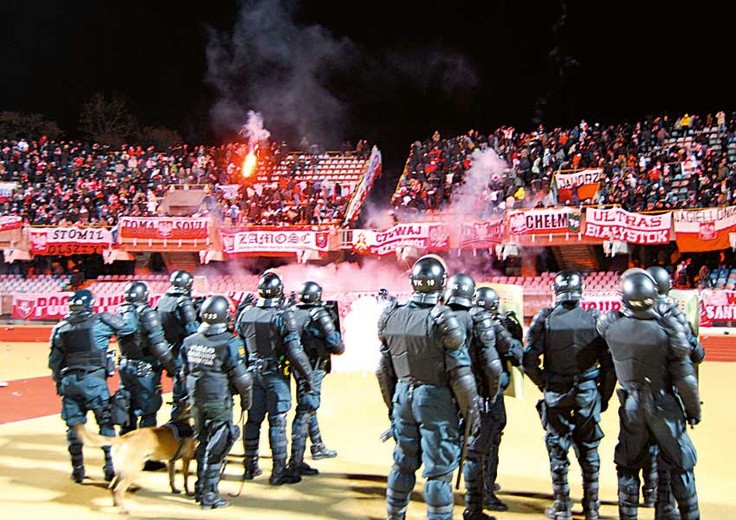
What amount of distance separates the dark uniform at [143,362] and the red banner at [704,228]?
57.6 feet

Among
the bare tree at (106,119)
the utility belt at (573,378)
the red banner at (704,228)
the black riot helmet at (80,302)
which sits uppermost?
the bare tree at (106,119)

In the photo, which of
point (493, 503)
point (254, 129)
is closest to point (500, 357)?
point (493, 503)

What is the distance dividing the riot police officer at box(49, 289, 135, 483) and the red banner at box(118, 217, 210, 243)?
63.0ft

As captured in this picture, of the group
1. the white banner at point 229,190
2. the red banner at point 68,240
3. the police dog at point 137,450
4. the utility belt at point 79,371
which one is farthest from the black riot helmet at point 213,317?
the white banner at point 229,190

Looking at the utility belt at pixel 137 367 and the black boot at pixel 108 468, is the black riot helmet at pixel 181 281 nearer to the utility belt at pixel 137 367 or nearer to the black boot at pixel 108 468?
the utility belt at pixel 137 367

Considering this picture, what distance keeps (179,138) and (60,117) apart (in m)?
10.3

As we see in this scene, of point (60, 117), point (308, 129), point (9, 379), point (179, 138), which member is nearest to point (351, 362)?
point (9, 379)

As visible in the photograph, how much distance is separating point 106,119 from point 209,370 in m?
47.9

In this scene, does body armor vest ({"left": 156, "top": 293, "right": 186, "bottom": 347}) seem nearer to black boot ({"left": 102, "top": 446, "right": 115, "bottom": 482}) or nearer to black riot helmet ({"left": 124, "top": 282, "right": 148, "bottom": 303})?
black riot helmet ({"left": 124, "top": 282, "right": 148, "bottom": 303})

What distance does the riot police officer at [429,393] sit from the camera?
4.50 meters

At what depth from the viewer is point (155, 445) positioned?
587cm

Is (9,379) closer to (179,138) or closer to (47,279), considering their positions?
(47,279)

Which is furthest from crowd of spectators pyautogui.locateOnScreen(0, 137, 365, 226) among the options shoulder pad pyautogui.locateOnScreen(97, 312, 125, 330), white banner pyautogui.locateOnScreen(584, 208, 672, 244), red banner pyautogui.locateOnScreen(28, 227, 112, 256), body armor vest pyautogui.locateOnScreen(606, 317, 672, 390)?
body armor vest pyautogui.locateOnScreen(606, 317, 672, 390)

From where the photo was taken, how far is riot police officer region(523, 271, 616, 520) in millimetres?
5375
